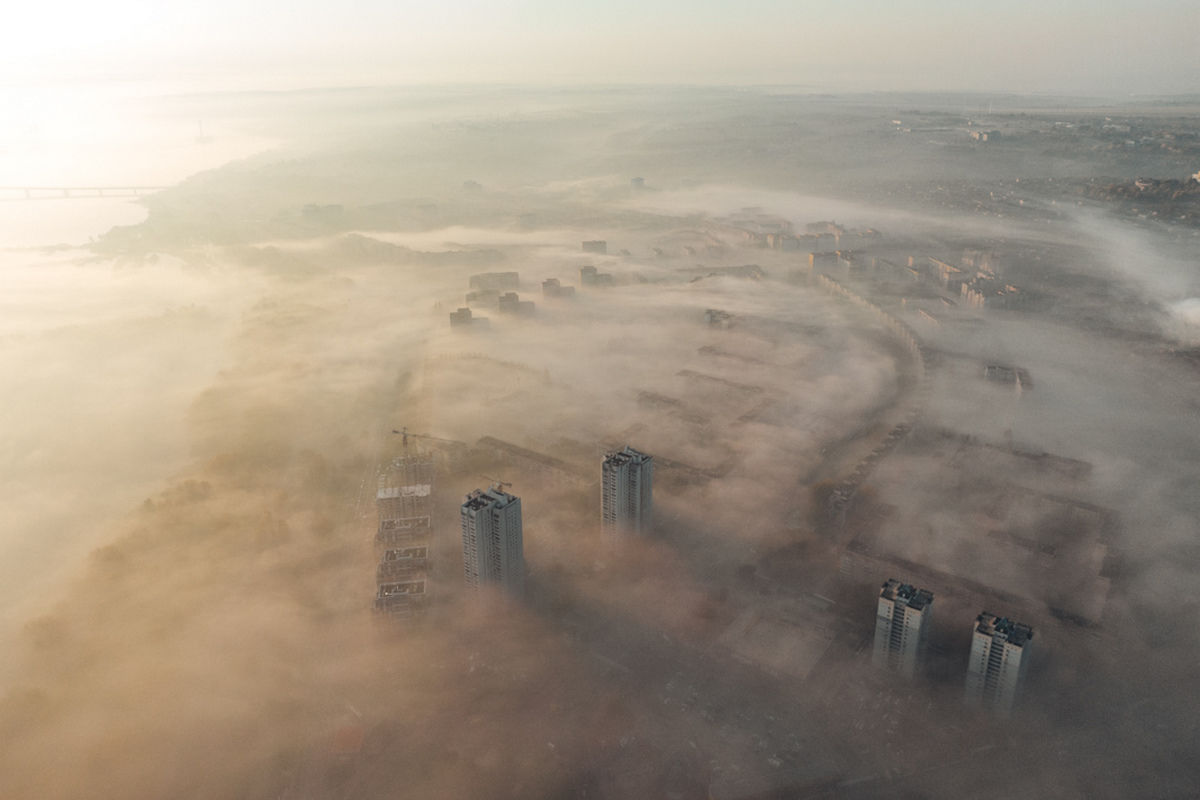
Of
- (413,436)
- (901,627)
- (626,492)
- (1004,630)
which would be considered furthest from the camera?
(413,436)

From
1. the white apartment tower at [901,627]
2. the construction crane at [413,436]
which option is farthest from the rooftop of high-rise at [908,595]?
the construction crane at [413,436]

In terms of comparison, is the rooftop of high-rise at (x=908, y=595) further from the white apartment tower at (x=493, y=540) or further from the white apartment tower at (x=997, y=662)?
the white apartment tower at (x=493, y=540)

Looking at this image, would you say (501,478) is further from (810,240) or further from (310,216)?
(310,216)

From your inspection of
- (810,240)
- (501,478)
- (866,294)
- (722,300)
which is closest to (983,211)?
(810,240)

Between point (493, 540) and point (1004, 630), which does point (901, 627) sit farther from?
point (493, 540)

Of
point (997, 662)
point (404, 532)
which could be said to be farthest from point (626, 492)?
point (997, 662)
